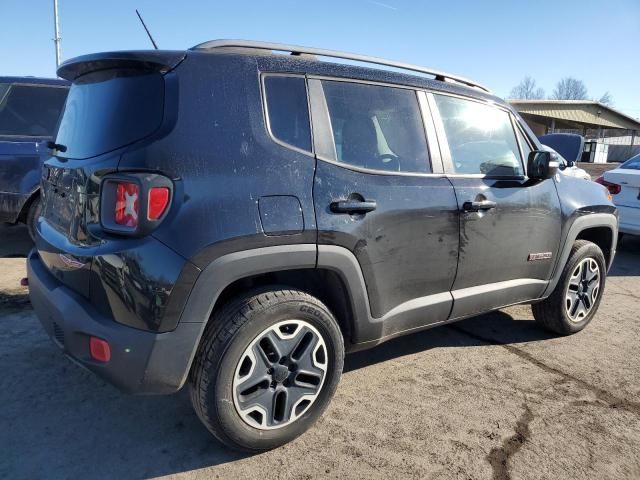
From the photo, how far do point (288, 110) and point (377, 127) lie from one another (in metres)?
0.62

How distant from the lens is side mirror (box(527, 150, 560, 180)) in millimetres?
3426

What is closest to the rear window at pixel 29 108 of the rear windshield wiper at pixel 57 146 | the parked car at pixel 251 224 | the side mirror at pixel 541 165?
the rear windshield wiper at pixel 57 146

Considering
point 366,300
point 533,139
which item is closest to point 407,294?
point 366,300

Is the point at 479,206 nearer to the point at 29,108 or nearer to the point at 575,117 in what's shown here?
the point at 29,108

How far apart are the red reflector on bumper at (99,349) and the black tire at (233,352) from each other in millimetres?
378

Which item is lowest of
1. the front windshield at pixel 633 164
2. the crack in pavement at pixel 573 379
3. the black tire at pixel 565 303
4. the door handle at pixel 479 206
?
the crack in pavement at pixel 573 379

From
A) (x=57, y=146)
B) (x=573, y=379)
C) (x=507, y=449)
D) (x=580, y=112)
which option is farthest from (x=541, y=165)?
(x=580, y=112)

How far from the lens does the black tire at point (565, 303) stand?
396 centimetres

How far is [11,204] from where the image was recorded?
18.0 feet

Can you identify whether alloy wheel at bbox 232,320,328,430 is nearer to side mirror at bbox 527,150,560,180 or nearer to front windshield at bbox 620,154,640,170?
side mirror at bbox 527,150,560,180

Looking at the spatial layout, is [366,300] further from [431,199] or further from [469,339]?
[469,339]

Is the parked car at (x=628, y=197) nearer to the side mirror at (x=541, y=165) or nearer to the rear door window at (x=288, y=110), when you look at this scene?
the side mirror at (x=541, y=165)

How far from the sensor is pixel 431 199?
114 inches

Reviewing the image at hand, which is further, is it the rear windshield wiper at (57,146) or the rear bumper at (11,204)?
the rear bumper at (11,204)
